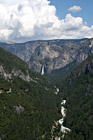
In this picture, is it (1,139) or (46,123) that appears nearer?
(1,139)

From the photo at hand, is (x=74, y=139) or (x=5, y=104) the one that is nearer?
(x=74, y=139)

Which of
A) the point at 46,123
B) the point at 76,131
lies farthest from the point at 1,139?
the point at 76,131

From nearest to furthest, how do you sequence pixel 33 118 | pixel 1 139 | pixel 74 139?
pixel 1 139 → pixel 74 139 → pixel 33 118

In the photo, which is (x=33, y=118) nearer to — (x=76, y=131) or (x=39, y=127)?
(x=39, y=127)

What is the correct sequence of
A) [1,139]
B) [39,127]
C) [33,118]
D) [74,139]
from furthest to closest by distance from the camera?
[33,118]
[39,127]
[74,139]
[1,139]

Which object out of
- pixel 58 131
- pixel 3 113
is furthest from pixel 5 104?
pixel 58 131

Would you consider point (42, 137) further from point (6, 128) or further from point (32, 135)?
point (6, 128)

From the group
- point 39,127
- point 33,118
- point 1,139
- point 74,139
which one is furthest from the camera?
point 33,118

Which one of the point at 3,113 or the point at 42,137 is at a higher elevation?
the point at 3,113

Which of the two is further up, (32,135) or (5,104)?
(5,104)
